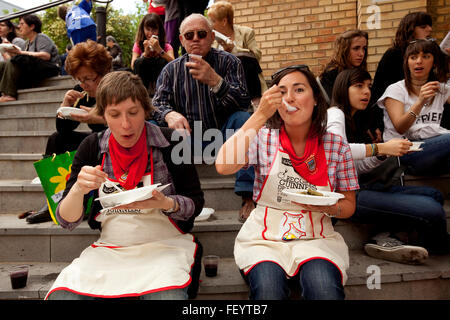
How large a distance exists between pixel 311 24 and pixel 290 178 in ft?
14.7

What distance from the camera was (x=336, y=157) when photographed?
182 cm

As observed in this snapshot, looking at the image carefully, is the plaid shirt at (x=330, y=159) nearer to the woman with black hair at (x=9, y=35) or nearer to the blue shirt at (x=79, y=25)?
the blue shirt at (x=79, y=25)

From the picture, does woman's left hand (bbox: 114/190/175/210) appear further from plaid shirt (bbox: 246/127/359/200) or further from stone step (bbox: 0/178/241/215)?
stone step (bbox: 0/178/241/215)

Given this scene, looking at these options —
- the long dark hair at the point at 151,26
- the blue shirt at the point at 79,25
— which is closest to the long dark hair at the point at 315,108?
the long dark hair at the point at 151,26

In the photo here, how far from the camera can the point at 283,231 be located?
174 cm

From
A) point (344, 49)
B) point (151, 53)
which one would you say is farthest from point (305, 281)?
point (151, 53)

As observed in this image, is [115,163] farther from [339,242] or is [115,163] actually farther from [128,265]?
[339,242]

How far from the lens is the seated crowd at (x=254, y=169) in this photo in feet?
5.24

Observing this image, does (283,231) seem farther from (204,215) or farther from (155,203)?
(204,215)

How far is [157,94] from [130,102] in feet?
3.87

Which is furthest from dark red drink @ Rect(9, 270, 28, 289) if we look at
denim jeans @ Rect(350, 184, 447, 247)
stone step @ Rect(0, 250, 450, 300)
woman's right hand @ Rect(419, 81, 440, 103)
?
woman's right hand @ Rect(419, 81, 440, 103)

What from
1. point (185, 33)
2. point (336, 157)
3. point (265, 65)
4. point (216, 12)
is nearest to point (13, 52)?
point (216, 12)

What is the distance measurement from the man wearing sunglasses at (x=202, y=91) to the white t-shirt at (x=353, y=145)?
26.5 inches

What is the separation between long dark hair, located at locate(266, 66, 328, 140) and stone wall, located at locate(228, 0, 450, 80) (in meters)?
3.38
